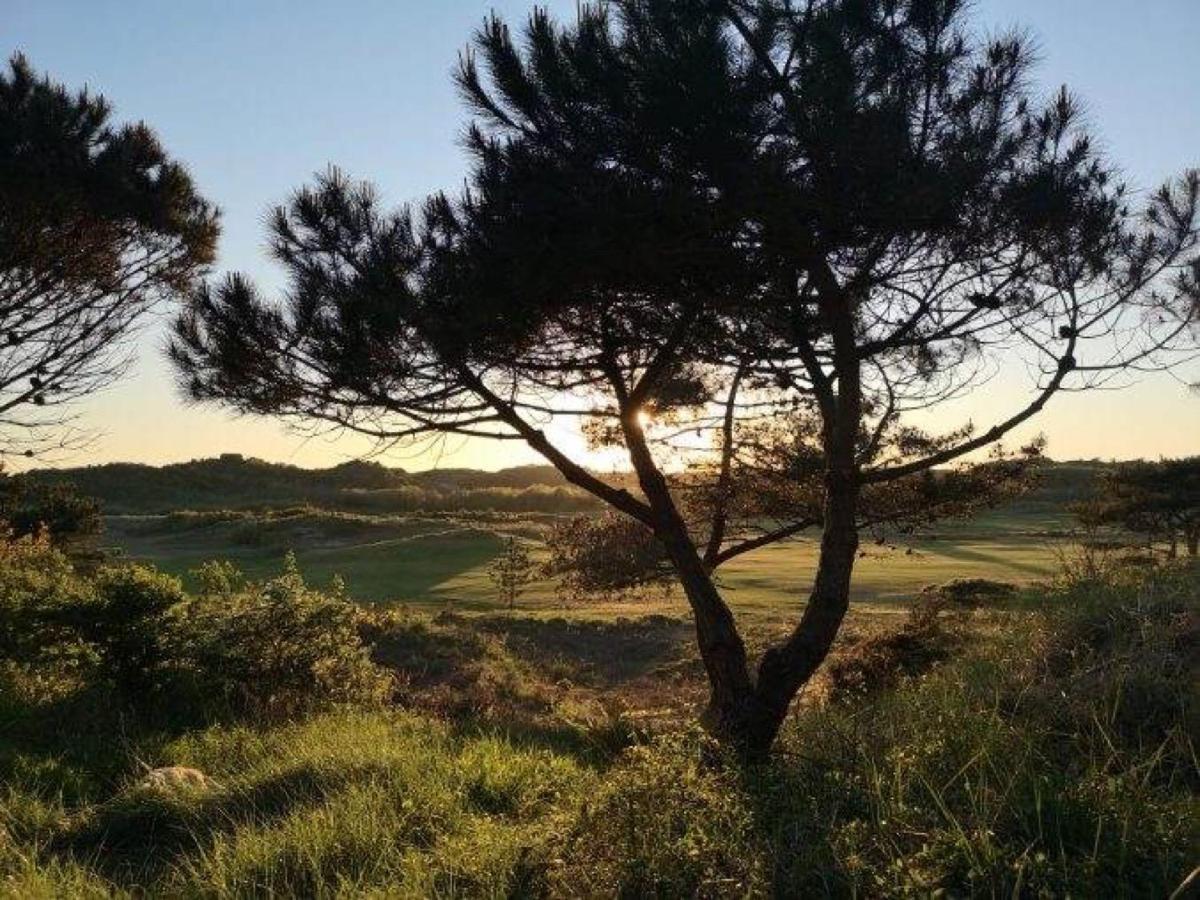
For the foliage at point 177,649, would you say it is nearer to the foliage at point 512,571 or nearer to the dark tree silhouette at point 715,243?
the dark tree silhouette at point 715,243

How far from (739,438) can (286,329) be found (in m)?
4.97

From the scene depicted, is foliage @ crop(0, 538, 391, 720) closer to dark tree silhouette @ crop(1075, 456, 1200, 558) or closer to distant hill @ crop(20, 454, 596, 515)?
dark tree silhouette @ crop(1075, 456, 1200, 558)

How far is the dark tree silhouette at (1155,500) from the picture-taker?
30.9m

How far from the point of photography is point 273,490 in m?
73.4

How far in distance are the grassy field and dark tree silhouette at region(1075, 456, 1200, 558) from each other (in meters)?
2.51

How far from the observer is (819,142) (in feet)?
21.0

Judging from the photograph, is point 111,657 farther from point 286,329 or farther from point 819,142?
point 819,142

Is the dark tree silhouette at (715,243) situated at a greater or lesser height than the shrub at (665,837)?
greater

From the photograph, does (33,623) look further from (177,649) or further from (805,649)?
(805,649)

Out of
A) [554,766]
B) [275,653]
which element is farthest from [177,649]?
[554,766]

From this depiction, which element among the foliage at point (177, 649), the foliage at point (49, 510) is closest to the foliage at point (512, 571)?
the foliage at point (49, 510)

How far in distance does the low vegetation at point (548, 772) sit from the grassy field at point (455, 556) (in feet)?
50.9

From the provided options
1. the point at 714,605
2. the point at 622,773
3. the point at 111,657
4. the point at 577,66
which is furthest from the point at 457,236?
the point at 111,657

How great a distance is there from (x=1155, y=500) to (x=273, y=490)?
57.9 m
